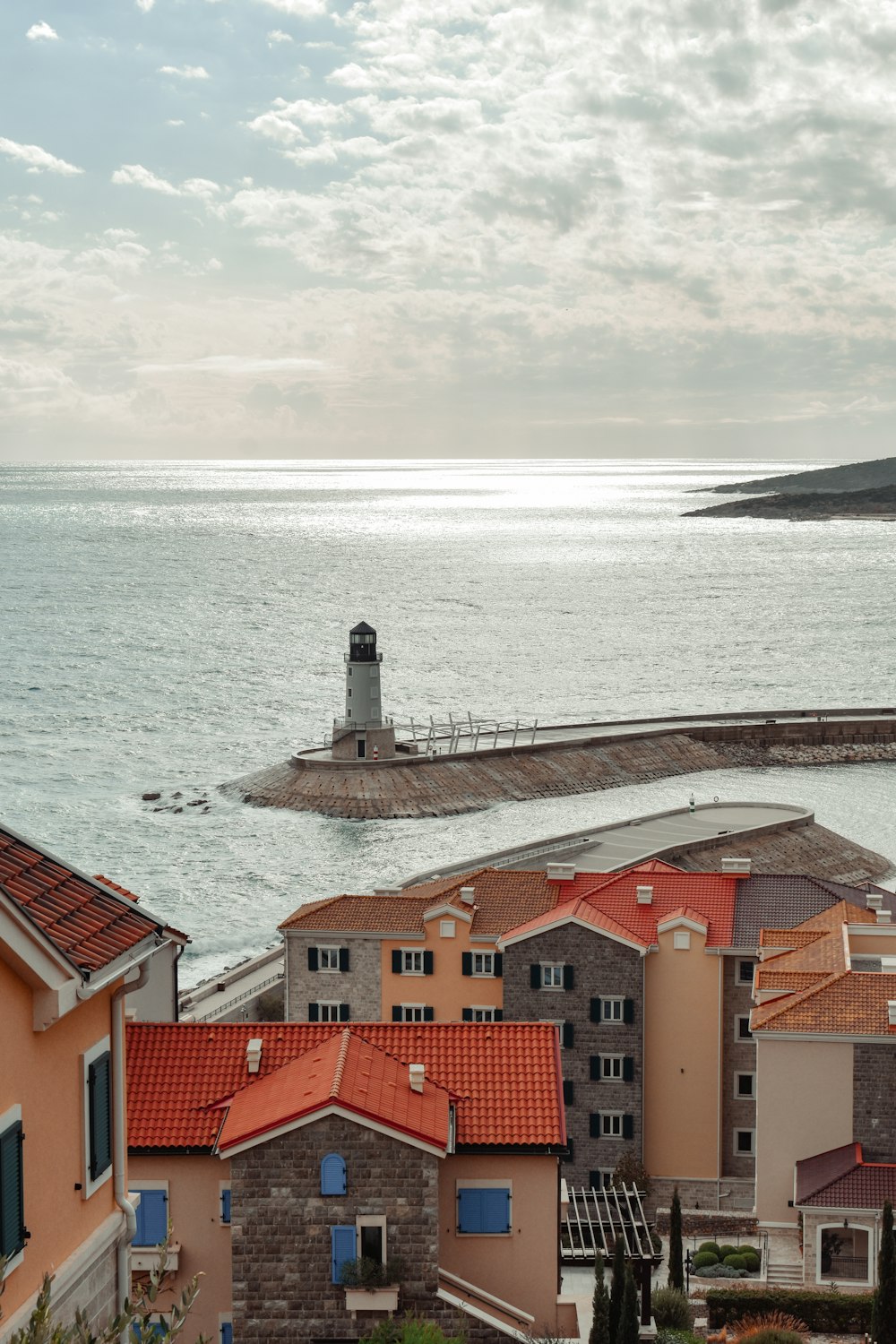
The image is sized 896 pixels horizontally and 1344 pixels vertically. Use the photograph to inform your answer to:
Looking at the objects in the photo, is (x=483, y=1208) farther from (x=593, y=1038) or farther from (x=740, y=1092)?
(x=740, y=1092)

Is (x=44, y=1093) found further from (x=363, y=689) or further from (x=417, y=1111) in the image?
(x=363, y=689)

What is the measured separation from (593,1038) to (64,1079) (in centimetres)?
2673

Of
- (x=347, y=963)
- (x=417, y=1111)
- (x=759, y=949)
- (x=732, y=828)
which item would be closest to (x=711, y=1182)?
(x=759, y=949)

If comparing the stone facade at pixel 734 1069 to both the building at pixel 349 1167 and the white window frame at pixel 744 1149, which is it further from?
the building at pixel 349 1167

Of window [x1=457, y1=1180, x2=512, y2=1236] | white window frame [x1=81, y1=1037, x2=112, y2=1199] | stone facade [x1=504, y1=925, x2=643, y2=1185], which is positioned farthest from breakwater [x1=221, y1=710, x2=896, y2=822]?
white window frame [x1=81, y1=1037, x2=112, y2=1199]

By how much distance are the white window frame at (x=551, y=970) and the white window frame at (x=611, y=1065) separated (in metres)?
1.79

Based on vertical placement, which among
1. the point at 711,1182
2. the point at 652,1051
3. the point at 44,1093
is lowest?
the point at 711,1182

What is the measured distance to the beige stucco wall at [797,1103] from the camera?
2697 centimetres

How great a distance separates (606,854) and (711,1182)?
22.3 m

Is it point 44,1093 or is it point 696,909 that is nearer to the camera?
point 44,1093

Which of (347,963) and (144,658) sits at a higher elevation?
(144,658)

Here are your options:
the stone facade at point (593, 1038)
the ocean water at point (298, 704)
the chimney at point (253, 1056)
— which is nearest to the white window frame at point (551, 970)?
the stone facade at point (593, 1038)

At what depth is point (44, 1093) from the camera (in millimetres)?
7973

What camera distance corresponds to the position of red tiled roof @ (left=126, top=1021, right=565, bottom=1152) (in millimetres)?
18359
